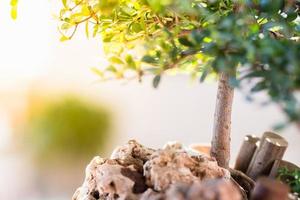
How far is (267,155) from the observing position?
899mm

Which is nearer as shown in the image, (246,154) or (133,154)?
(133,154)

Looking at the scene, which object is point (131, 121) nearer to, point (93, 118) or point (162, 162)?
point (93, 118)

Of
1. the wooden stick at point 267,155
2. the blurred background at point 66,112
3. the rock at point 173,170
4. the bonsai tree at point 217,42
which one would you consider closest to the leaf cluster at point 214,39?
the bonsai tree at point 217,42

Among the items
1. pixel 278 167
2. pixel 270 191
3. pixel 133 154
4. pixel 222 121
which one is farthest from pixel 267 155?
pixel 270 191

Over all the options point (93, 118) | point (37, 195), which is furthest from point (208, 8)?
point (37, 195)

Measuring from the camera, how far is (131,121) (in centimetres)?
168

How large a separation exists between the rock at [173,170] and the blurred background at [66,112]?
0.84 meters

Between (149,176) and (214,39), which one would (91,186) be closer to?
(149,176)

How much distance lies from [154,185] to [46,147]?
1068mm

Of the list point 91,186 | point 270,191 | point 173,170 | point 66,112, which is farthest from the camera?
point 66,112

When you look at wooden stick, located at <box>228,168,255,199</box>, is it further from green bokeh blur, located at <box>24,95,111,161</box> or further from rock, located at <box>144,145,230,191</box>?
green bokeh blur, located at <box>24,95,111,161</box>

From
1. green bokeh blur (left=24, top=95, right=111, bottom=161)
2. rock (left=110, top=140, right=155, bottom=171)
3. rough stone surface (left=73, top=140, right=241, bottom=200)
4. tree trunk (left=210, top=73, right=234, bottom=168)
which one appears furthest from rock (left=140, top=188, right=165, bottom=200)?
green bokeh blur (left=24, top=95, right=111, bottom=161)

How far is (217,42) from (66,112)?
1.12m

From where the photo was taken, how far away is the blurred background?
4.77ft
